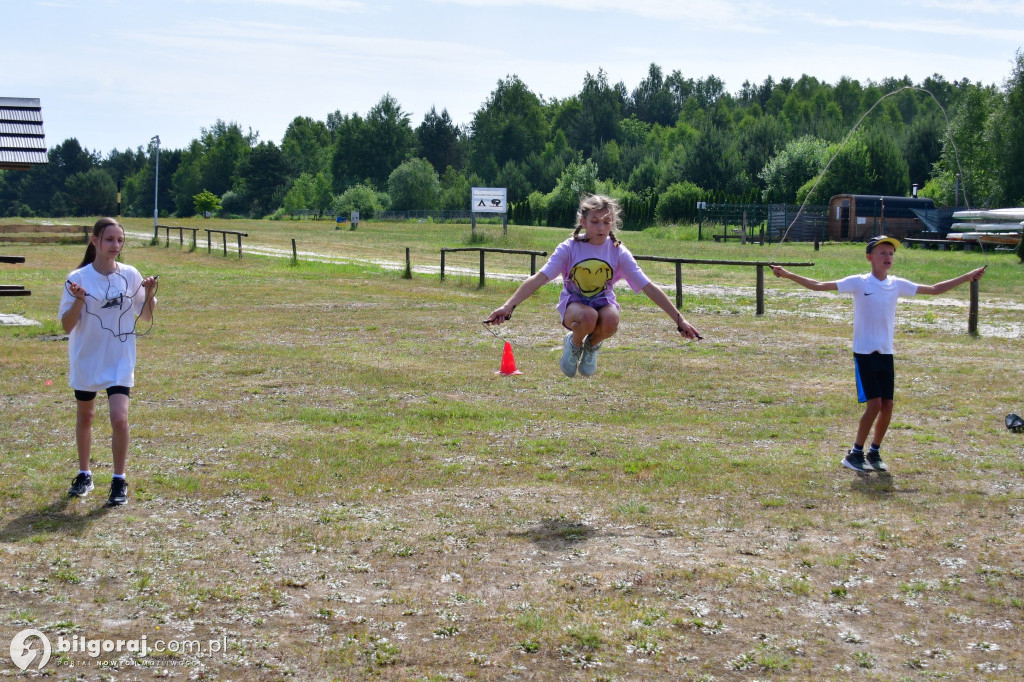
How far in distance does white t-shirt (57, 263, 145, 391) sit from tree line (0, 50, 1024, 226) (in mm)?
59496

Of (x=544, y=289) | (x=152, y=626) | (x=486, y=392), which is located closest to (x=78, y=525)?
(x=152, y=626)

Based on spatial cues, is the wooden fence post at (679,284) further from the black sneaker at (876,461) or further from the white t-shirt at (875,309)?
the black sneaker at (876,461)

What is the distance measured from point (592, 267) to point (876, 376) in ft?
9.06

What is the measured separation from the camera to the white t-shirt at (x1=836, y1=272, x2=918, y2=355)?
8.42m

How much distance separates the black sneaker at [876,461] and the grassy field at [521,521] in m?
0.18

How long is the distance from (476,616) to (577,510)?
2151 millimetres

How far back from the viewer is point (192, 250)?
47.2 metres

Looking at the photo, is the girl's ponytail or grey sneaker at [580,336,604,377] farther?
grey sneaker at [580,336,604,377]

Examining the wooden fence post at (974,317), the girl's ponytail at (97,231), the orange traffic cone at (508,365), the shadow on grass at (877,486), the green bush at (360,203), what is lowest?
the shadow on grass at (877,486)

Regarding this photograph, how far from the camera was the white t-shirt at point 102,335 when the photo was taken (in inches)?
281

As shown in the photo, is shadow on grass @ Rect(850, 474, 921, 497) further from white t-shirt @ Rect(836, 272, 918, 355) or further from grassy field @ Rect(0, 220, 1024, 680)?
white t-shirt @ Rect(836, 272, 918, 355)

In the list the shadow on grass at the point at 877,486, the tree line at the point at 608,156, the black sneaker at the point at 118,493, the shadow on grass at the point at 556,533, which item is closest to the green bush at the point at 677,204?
the tree line at the point at 608,156

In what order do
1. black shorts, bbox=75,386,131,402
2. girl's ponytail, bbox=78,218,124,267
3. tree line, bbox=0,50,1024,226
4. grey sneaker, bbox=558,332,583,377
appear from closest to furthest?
girl's ponytail, bbox=78,218,124,267, black shorts, bbox=75,386,131,402, grey sneaker, bbox=558,332,583,377, tree line, bbox=0,50,1024,226

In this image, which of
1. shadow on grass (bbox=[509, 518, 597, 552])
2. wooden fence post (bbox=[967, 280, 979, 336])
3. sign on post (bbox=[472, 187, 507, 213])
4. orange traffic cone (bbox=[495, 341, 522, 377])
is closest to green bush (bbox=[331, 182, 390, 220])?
sign on post (bbox=[472, 187, 507, 213])
